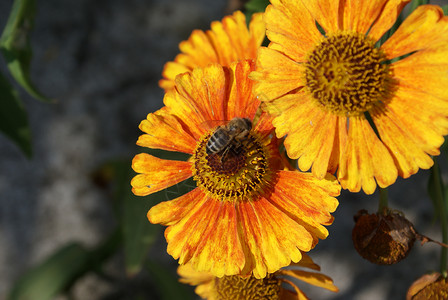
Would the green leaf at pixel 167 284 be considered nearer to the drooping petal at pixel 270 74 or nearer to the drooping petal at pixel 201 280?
the drooping petal at pixel 201 280

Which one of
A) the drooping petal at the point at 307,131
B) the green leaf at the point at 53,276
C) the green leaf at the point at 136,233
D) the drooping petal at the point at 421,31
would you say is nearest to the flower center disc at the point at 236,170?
the drooping petal at the point at 307,131

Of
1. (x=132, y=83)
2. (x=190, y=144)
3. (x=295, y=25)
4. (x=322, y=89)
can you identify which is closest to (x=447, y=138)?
(x=322, y=89)

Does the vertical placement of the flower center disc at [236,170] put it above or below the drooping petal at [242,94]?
below

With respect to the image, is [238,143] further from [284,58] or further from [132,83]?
[132,83]

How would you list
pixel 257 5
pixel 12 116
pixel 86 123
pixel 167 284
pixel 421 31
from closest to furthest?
pixel 421 31 < pixel 257 5 < pixel 12 116 < pixel 167 284 < pixel 86 123

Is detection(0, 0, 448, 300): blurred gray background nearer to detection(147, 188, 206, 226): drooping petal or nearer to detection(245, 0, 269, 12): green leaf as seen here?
detection(245, 0, 269, 12): green leaf

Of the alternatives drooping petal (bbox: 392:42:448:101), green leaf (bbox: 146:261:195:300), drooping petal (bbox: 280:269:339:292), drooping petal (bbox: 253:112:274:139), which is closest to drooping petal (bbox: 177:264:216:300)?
drooping petal (bbox: 280:269:339:292)

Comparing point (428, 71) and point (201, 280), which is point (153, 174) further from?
point (428, 71)

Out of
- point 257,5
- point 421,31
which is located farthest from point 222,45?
point 421,31
